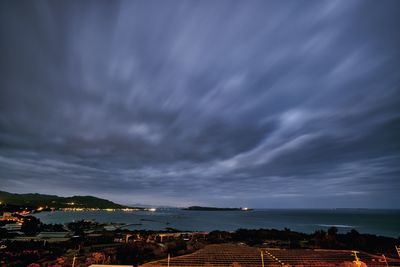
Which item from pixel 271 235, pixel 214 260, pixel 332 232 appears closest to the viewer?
pixel 214 260

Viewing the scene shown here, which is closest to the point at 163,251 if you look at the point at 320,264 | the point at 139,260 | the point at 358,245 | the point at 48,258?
the point at 139,260

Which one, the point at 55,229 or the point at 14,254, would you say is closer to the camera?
the point at 14,254

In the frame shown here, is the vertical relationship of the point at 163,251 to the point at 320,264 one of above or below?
below

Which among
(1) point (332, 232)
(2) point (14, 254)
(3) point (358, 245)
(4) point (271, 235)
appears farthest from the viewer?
(4) point (271, 235)

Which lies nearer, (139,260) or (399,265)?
(399,265)

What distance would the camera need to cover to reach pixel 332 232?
3014 centimetres

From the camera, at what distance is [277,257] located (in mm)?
10773

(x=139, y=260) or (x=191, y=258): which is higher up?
(x=191, y=258)

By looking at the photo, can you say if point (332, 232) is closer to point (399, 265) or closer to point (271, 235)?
point (271, 235)

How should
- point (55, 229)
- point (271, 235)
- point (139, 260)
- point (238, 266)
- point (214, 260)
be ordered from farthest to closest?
point (55, 229) < point (271, 235) < point (139, 260) < point (214, 260) < point (238, 266)

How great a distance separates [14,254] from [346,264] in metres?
26.3

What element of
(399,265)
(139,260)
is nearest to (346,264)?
(399,265)

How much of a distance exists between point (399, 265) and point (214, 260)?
29.7 ft

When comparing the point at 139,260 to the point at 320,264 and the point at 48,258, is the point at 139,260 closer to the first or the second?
the point at 48,258
